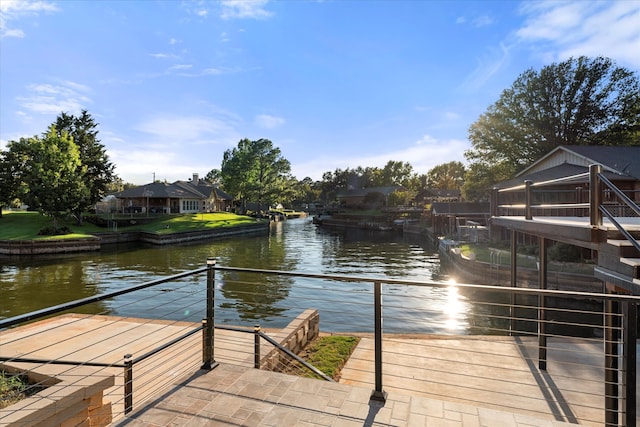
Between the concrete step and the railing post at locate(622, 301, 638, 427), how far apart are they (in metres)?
0.70

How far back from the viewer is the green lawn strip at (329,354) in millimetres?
5337

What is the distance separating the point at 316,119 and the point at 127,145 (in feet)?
61.8

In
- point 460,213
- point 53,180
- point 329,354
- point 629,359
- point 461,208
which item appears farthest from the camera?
point 461,208

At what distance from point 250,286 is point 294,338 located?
11.1 m

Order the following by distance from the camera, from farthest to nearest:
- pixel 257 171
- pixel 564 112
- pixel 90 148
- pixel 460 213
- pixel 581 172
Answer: pixel 257 171 < pixel 90 148 < pixel 460 213 < pixel 564 112 < pixel 581 172

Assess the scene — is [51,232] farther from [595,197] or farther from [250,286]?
[595,197]

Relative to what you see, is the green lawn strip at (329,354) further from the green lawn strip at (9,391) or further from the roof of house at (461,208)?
the roof of house at (461,208)

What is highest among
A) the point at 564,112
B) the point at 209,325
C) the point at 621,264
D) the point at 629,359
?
the point at 564,112

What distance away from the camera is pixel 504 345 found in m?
6.50

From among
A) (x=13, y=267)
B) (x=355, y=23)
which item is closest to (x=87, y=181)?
(x=13, y=267)

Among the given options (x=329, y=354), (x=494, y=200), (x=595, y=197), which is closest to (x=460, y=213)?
(x=494, y=200)

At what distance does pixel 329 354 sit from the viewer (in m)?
5.96

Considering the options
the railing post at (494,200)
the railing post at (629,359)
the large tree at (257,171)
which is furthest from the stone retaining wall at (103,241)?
the railing post at (629,359)

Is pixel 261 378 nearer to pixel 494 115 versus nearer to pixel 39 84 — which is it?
pixel 39 84
